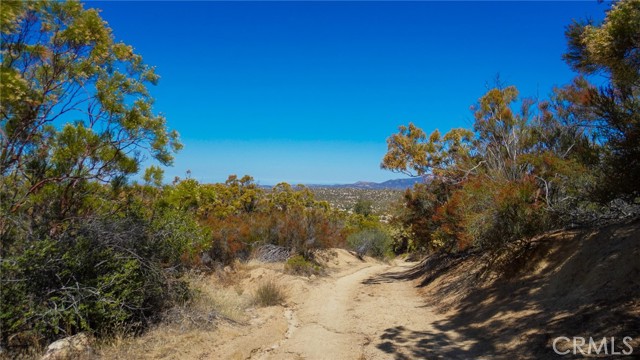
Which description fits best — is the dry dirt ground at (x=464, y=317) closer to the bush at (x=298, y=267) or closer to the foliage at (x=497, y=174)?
the foliage at (x=497, y=174)

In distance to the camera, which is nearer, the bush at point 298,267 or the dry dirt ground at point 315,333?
the dry dirt ground at point 315,333

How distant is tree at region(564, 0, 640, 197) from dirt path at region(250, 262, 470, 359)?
14.0 ft

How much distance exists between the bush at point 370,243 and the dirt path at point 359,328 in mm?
13646

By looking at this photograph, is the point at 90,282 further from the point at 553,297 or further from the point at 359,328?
the point at 553,297

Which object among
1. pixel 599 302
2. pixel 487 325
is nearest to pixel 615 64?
pixel 599 302

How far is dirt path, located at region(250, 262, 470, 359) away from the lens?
22.5 ft

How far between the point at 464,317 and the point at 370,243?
19.9 m

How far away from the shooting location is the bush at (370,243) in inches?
1099

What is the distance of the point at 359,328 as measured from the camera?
28.4 feet

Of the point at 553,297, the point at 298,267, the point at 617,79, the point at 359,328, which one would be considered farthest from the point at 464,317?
the point at 298,267

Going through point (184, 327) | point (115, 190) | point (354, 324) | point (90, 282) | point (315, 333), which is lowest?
point (354, 324)

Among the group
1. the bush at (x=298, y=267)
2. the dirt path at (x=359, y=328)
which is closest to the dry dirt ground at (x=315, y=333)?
the dirt path at (x=359, y=328)

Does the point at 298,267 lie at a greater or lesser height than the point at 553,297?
lesser

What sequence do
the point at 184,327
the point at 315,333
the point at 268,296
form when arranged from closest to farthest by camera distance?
1. the point at 184,327
2. the point at 315,333
3. the point at 268,296
